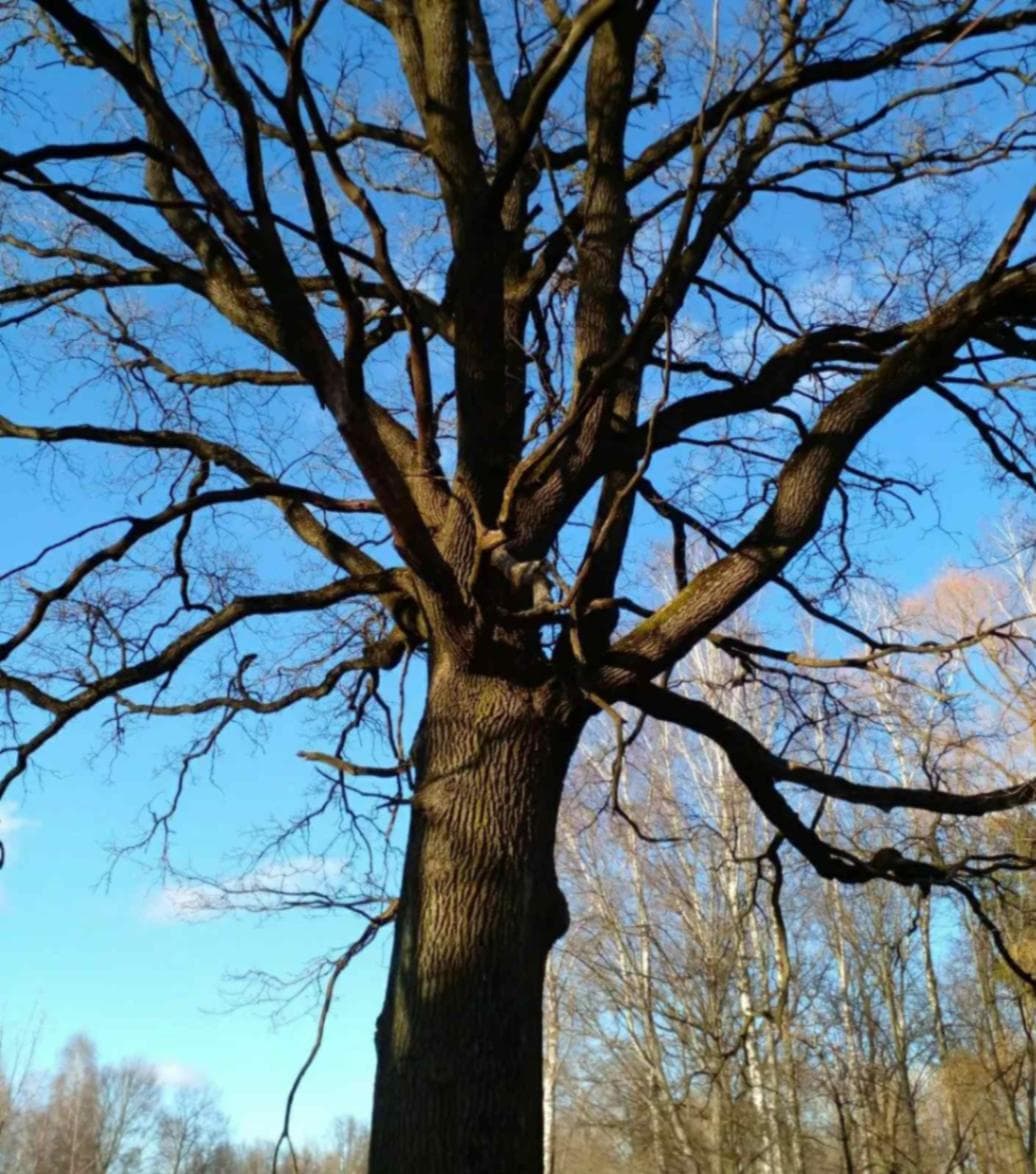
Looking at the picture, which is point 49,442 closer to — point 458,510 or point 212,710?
point 212,710

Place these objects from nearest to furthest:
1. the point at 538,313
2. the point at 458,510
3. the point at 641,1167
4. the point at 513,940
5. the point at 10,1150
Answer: the point at 513,940, the point at 458,510, the point at 538,313, the point at 641,1167, the point at 10,1150

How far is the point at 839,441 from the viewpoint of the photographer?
4.20 metres

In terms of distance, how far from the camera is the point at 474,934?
11.5 feet

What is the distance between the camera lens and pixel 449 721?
397cm

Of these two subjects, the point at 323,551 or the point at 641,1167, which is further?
the point at 641,1167

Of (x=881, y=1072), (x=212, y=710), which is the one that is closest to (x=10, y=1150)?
(x=881, y=1072)

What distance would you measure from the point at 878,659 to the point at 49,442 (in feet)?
12.3

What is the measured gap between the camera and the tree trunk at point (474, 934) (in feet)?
10.6

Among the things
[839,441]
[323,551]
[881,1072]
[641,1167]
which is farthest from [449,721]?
[641,1167]

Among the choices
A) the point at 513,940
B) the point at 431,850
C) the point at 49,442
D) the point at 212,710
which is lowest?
the point at 513,940

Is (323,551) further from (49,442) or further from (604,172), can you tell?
(604,172)

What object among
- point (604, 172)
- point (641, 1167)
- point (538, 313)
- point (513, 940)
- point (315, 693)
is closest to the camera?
point (513, 940)

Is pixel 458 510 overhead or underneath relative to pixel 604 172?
underneath

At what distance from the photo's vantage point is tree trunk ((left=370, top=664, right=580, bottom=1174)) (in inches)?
127
